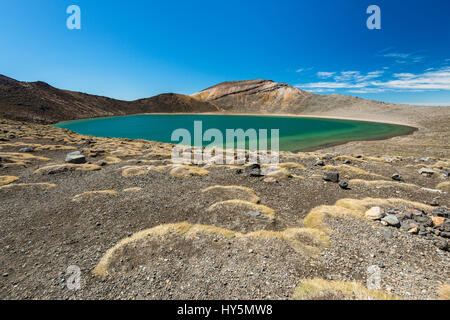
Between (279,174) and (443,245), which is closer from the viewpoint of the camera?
(443,245)

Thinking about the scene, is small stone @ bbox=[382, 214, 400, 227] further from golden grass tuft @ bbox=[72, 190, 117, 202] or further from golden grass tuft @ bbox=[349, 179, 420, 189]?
golden grass tuft @ bbox=[72, 190, 117, 202]

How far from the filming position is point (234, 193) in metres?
13.3

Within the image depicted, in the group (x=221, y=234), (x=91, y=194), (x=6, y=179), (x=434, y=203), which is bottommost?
(x=221, y=234)

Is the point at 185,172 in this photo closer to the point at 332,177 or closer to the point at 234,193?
the point at 234,193

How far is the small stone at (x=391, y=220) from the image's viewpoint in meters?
9.08

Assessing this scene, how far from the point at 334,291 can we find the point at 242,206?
6.19 m

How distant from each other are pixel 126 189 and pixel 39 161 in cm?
1793

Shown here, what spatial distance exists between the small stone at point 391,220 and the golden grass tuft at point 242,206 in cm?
567

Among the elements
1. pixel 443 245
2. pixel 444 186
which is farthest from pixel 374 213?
pixel 444 186

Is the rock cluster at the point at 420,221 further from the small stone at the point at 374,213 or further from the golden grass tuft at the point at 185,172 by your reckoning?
the golden grass tuft at the point at 185,172

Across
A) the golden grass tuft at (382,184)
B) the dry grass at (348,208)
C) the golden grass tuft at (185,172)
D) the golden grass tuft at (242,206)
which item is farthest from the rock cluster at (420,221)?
the golden grass tuft at (185,172)

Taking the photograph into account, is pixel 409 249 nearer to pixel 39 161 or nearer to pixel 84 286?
pixel 84 286

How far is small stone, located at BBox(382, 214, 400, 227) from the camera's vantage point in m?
9.08
